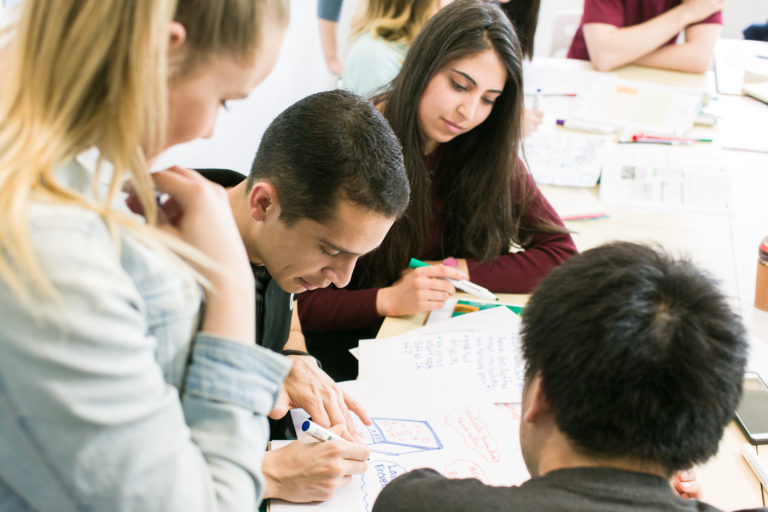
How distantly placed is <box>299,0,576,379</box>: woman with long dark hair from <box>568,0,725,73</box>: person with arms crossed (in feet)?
5.15

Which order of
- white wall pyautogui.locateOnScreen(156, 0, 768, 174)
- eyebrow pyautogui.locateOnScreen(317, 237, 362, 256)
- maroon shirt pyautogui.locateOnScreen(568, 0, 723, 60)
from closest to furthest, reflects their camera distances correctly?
1. eyebrow pyautogui.locateOnScreen(317, 237, 362, 256)
2. white wall pyautogui.locateOnScreen(156, 0, 768, 174)
3. maroon shirt pyautogui.locateOnScreen(568, 0, 723, 60)

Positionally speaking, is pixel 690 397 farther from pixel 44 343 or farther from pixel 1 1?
pixel 1 1

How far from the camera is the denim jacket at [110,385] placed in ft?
1.88

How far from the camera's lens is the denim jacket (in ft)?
1.88

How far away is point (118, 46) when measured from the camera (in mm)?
607

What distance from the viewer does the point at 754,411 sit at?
134 centimetres

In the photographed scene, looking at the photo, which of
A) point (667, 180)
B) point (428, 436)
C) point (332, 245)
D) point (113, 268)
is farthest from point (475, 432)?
point (667, 180)

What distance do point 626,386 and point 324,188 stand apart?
2.03 ft

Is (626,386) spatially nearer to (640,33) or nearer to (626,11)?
(640,33)

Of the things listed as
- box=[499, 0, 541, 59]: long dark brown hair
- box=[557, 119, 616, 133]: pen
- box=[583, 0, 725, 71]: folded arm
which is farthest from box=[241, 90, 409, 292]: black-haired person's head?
box=[583, 0, 725, 71]: folded arm

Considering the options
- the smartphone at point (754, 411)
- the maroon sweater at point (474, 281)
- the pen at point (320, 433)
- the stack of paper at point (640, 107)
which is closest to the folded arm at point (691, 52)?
the stack of paper at point (640, 107)

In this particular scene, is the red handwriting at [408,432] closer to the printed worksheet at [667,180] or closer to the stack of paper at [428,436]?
the stack of paper at [428,436]

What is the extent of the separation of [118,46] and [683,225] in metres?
1.81

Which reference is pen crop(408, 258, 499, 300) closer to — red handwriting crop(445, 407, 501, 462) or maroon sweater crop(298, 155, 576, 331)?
maroon sweater crop(298, 155, 576, 331)
